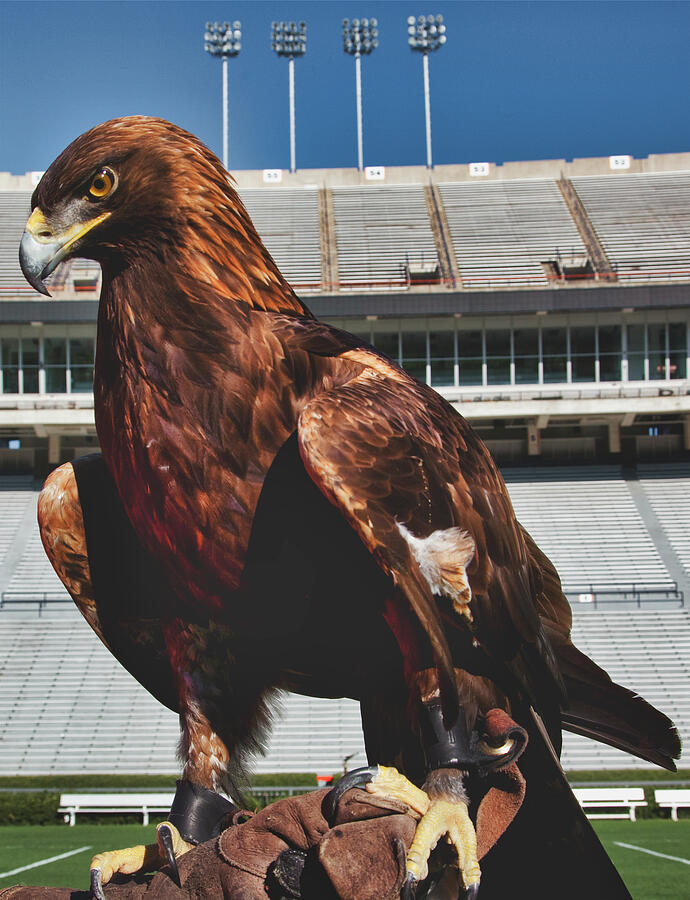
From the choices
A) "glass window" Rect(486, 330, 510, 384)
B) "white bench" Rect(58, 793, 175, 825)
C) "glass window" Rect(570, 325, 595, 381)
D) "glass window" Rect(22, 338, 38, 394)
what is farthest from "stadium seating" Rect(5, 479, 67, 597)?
"glass window" Rect(570, 325, 595, 381)

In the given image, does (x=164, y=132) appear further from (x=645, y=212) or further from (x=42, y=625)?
(x=645, y=212)

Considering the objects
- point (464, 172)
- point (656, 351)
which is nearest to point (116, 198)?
point (656, 351)

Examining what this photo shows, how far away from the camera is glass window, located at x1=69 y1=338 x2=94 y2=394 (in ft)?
93.7

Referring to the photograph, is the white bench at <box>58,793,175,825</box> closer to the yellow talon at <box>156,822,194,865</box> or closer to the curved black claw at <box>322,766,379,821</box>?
the yellow talon at <box>156,822,194,865</box>

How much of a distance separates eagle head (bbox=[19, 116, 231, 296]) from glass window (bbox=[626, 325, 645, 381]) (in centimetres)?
2743

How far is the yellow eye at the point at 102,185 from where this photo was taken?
2863 millimetres

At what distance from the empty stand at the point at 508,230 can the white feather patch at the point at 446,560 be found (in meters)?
28.6

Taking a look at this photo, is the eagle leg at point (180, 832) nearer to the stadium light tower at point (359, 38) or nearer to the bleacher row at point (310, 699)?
the bleacher row at point (310, 699)

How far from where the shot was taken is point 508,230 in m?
34.8

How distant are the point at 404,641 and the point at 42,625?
2104cm

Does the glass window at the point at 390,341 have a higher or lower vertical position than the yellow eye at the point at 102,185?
lower

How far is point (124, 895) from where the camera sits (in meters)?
2.73

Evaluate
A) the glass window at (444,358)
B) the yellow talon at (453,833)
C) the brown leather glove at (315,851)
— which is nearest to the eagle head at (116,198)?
the brown leather glove at (315,851)

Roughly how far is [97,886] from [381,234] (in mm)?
33491
